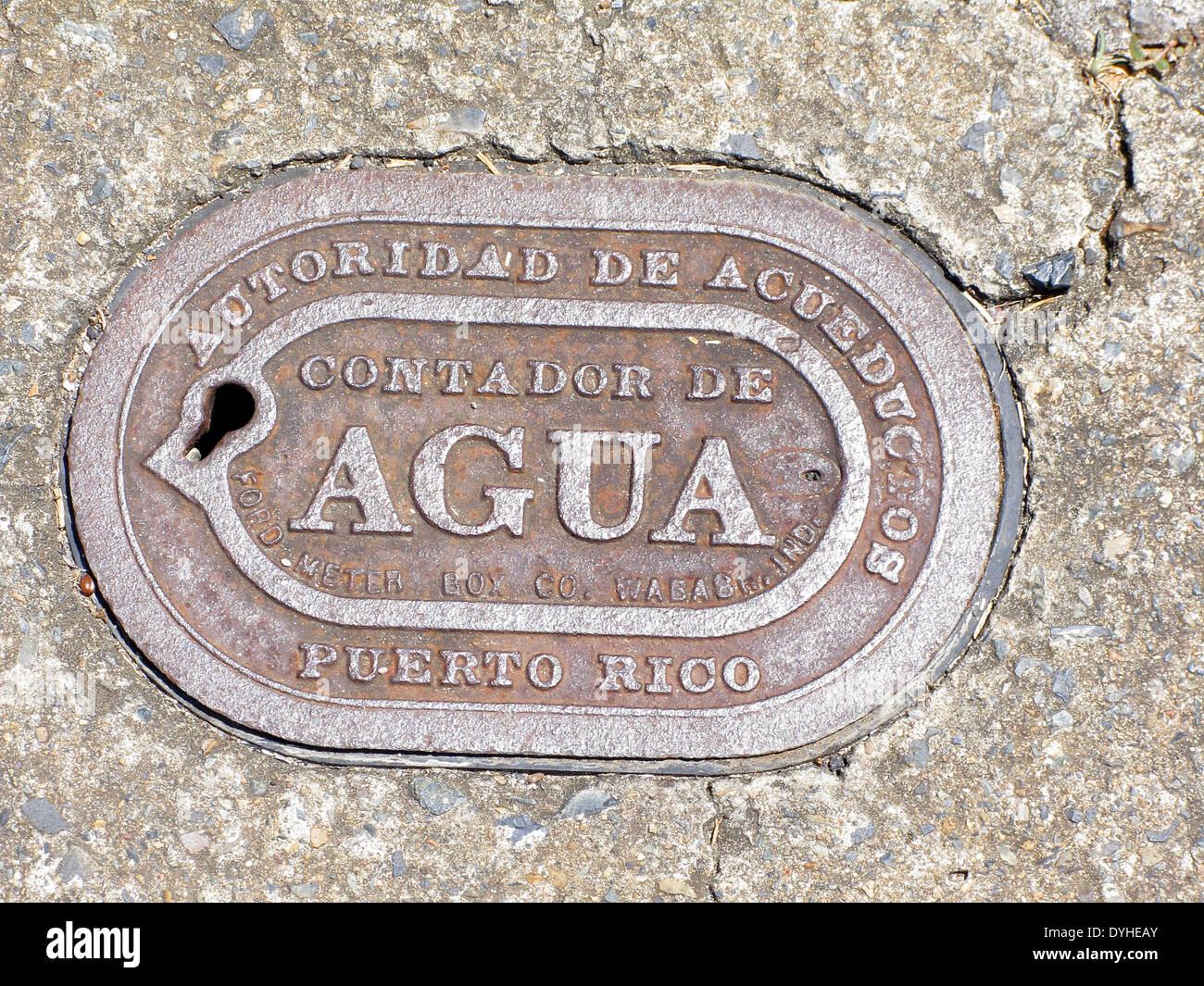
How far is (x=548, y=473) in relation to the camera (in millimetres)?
1780

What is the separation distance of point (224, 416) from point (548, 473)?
680 mm

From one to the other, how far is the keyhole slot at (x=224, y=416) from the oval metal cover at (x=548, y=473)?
37mm

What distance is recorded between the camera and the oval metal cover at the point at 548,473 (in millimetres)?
1754

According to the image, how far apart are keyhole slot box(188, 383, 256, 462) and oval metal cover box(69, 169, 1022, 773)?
37 millimetres

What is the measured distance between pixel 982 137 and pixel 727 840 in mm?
1489

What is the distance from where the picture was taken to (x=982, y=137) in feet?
5.95

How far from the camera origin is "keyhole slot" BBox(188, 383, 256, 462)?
182 cm

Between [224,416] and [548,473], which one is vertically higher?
[224,416]

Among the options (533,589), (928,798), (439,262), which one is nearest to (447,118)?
(439,262)

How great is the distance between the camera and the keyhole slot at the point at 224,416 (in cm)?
182

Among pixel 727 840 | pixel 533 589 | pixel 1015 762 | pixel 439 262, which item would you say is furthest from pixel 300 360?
pixel 1015 762

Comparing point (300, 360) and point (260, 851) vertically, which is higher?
point (300, 360)
